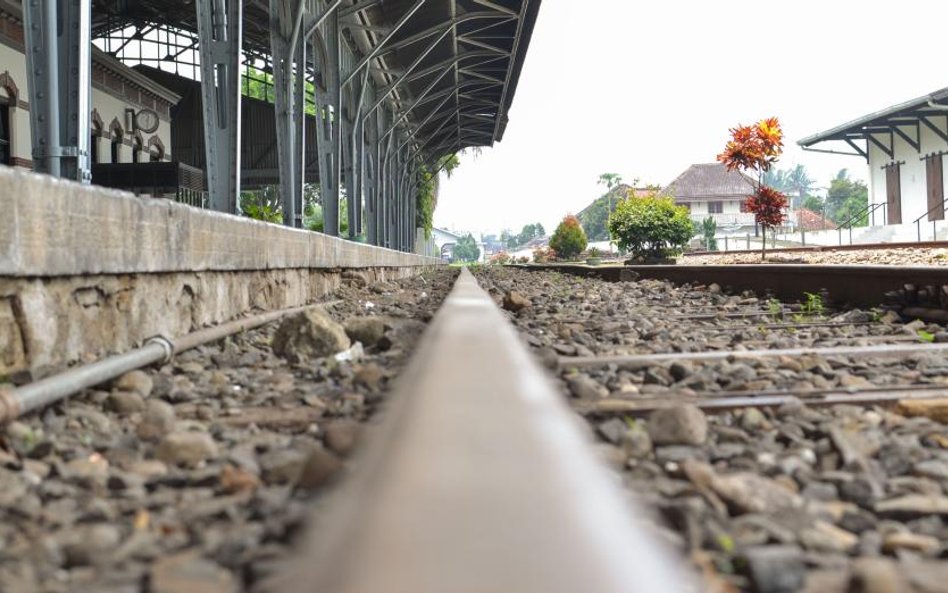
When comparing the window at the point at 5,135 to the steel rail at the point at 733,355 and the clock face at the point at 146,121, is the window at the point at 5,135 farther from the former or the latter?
the steel rail at the point at 733,355

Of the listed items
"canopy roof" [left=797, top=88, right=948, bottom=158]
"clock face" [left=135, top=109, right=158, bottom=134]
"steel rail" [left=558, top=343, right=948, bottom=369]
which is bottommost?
"steel rail" [left=558, top=343, right=948, bottom=369]

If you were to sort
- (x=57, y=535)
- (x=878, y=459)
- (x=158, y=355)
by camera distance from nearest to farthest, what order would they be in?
(x=57, y=535) → (x=878, y=459) → (x=158, y=355)

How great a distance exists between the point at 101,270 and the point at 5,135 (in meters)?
12.7

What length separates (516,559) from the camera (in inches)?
22.3

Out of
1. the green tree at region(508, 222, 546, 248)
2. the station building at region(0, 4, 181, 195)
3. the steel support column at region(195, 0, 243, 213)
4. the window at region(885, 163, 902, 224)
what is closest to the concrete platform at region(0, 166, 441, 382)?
the steel support column at region(195, 0, 243, 213)

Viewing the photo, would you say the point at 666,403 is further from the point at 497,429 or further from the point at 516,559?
the point at 516,559

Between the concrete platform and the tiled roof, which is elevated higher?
the tiled roof

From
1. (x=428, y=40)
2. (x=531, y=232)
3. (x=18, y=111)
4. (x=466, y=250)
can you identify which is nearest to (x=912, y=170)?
(x=428, y=40)

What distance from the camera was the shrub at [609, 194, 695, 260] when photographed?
21.3 metres

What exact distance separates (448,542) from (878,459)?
1.42 m

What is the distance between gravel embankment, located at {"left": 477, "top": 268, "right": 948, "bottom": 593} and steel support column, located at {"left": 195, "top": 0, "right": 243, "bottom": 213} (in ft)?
13.0

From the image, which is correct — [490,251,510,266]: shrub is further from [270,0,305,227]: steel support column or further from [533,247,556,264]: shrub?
[270,0,305,227]: steel support column

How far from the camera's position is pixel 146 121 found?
1858cm

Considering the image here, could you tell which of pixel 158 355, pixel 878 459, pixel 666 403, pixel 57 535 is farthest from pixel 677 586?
pixel 158 355
